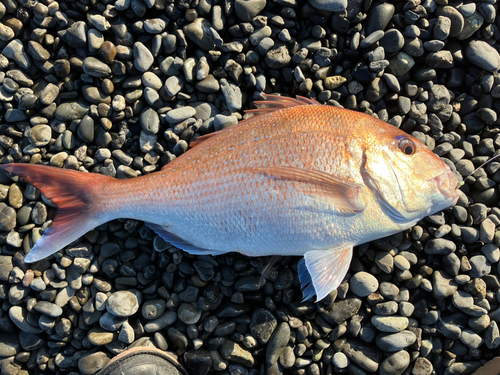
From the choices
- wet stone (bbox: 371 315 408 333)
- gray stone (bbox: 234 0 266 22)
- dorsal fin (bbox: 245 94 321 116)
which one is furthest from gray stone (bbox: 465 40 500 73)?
wet stone (bbox: 371 315 408 333)

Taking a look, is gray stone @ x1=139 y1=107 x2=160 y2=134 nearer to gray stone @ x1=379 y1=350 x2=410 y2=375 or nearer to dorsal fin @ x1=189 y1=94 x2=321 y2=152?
dorsal fin @ x1=189 y1=94 x2=321 y2=152

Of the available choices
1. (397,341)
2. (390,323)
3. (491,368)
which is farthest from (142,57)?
(491,368)

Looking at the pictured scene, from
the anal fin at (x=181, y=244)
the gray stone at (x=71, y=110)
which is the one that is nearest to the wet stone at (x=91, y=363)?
the anal fin at (x=181, y=244)

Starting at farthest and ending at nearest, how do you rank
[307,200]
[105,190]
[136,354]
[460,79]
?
[460,79]
[136,354]
[105,190]
[307,200]

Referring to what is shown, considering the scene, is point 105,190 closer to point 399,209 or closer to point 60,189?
point 60,189

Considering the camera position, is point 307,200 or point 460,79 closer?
point 307,200

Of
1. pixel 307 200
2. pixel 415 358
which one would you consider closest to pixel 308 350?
pixel 415 358

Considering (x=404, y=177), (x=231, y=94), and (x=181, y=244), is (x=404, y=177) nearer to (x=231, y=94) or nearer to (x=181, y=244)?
(x=231, y=94)
